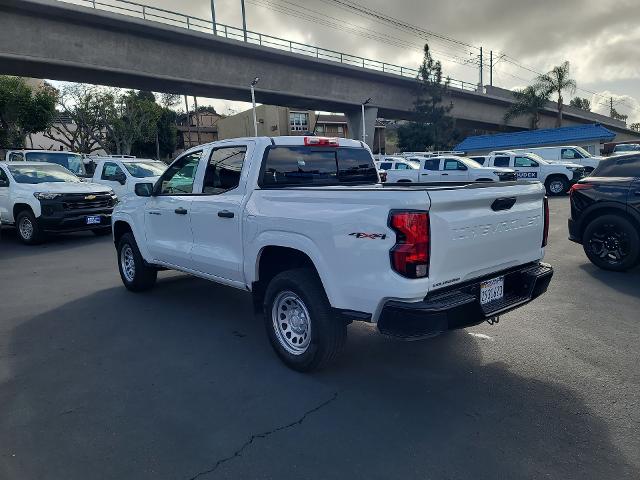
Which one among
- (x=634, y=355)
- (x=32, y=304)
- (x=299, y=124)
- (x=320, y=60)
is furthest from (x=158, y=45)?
(x=299, y=124)

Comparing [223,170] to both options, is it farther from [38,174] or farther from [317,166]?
[38,174]

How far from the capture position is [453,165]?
1923cm

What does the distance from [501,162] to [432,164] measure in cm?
297

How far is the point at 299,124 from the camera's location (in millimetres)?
56906

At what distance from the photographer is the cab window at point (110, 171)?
1331 cm

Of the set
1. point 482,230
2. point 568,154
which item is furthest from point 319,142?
point 568,154

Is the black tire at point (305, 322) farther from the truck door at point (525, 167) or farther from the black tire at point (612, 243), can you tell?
the truck door at point (525, 167)

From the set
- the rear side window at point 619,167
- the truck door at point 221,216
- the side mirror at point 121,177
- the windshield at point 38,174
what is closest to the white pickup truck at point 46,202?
the windshield at point 38,174

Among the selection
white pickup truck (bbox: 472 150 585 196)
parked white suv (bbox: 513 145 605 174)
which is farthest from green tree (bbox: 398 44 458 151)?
white pickup truck (bbox: 472 150 585 196)

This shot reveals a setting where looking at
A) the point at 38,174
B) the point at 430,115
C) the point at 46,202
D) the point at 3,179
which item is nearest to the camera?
the point at 46,202

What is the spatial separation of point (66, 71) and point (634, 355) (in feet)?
82.9

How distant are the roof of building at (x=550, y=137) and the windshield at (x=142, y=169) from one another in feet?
109

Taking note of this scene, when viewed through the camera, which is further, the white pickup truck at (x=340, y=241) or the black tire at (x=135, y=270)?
the black tire at (x=135, y=270)

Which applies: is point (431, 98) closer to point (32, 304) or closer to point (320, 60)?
point (320, 60)
